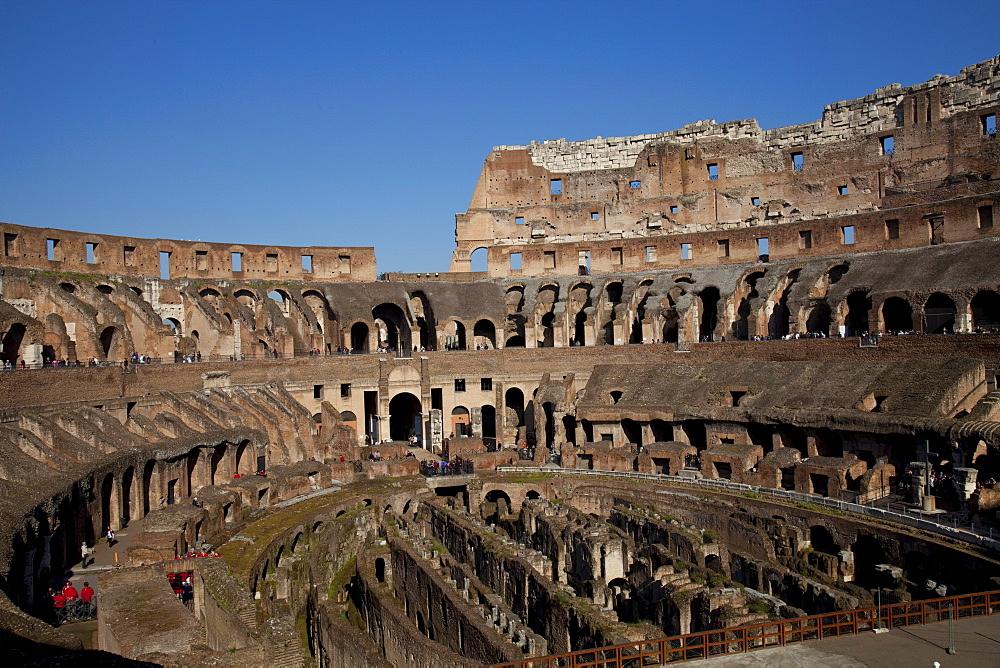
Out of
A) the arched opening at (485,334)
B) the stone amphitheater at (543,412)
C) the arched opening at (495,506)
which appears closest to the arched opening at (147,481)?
the stone amphitheater at (543,412)

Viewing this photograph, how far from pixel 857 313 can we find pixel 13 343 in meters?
→ 37.5

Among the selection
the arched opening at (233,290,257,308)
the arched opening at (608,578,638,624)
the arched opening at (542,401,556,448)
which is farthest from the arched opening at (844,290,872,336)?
the arched opening at (233,290,257,308)

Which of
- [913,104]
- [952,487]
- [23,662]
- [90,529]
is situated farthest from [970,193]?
Result: [23,662]

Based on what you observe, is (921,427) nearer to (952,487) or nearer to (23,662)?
(952,487)

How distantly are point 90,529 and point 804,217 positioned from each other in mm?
39711

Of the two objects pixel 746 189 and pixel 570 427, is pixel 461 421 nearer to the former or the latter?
pixel 570 427

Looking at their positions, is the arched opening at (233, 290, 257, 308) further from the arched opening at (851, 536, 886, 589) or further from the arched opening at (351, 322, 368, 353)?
the arched opening at (851, 536, 886, 589)

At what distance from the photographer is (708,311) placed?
4491 cm

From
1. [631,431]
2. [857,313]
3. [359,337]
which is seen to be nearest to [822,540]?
[631,431]

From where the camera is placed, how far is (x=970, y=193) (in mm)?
38750

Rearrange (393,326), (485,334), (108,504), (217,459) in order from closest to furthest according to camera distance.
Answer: (108,504) < (217,459) < (485,334) < (393,326)

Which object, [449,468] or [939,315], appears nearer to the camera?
[449,468]

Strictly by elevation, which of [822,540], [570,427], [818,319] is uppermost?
[818,319]

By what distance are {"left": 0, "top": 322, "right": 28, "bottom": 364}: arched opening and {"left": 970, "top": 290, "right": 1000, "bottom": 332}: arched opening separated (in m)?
38.3
